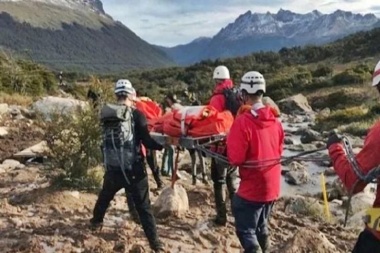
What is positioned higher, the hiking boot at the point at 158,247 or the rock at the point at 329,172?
the hiking boot at the point at 158,247

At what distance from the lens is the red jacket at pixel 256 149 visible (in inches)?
238

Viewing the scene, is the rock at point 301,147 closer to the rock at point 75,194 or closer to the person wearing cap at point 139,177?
the rock at point 75,194

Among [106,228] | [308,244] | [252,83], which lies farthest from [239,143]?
[106,228]

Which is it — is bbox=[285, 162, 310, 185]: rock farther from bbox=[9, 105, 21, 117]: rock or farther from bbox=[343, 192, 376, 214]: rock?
bbox=[9, 105, 21, 117]: rock

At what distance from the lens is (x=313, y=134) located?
77.1 feet

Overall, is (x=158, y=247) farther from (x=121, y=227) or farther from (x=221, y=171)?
(x=221, y=171)

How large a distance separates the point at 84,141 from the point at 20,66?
19.0m

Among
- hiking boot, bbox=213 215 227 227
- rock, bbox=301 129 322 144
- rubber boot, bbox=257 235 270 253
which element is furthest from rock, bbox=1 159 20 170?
rock, bbox=301 129 322 144

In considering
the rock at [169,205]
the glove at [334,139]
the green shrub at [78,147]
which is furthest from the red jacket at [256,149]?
the green shrub at [78,147]

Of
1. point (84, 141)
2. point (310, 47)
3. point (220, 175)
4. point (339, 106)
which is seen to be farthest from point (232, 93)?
point (310, 47)

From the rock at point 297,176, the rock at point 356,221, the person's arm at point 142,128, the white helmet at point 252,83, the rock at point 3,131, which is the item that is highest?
the white helmet at point 252,83

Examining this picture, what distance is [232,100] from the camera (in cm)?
825

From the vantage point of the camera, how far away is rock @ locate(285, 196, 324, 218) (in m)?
10.7

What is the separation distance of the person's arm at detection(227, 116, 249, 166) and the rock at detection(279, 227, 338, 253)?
217cm
